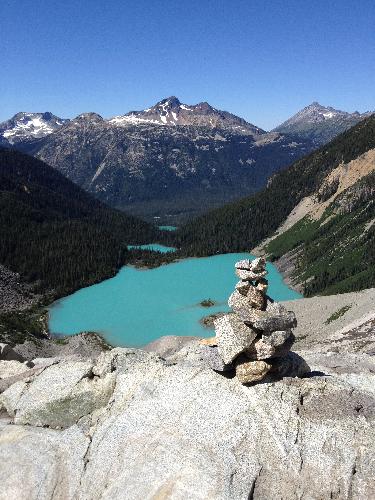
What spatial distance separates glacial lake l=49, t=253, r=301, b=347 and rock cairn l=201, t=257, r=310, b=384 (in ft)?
254

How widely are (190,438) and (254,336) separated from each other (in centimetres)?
684

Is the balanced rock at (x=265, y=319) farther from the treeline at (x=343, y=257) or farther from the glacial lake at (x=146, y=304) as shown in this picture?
the treeline at (x=343, y=257)

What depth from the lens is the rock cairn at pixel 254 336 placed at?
85.4 feet

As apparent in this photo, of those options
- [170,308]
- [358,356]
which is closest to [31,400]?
[358,356]

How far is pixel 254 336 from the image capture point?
86.6ft

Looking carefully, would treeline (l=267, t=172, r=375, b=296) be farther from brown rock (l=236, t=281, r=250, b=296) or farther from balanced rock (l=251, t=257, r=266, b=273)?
brown rock (l=236, t=281, r=250, b=296)

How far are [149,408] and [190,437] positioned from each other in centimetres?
375

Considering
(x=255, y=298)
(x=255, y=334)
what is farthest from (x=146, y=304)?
(x=255, y=334)

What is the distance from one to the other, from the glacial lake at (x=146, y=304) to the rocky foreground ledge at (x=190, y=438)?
7341cm

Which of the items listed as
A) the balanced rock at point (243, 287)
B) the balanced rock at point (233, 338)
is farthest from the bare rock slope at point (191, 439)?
the balanced rock at point (243, 287)

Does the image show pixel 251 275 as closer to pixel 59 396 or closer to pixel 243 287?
pixel 243 287

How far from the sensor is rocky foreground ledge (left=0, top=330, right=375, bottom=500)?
2223cm

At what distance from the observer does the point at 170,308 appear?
445 ft

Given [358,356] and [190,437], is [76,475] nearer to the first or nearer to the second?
[190,437]
